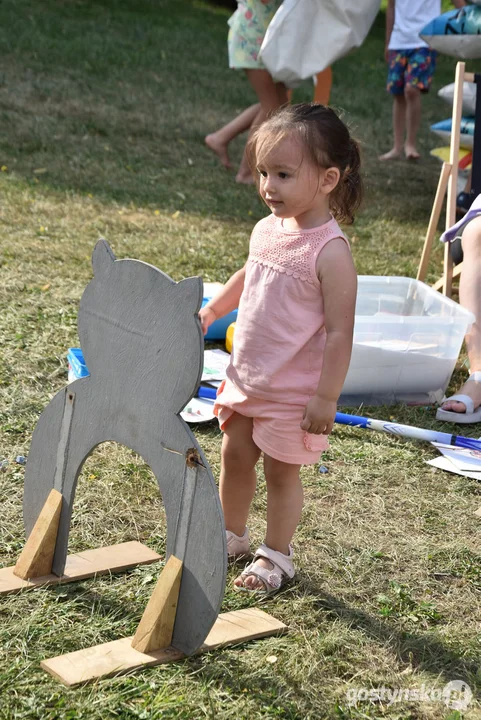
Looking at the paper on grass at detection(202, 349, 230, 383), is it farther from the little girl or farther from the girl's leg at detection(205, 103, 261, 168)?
the girl's leg at detection(205, 103, 261, 168)

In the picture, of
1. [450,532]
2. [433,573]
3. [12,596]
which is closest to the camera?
[12,596]

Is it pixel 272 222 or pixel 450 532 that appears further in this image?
pixel 450 532

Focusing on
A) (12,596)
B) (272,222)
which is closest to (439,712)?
(12,596)

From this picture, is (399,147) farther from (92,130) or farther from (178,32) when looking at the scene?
(178,32)

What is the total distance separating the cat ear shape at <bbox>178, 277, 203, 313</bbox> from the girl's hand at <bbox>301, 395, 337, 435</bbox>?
1.46 ft

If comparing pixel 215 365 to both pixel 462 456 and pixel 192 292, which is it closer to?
pixel 462 456

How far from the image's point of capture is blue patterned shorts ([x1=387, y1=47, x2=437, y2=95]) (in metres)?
7.57

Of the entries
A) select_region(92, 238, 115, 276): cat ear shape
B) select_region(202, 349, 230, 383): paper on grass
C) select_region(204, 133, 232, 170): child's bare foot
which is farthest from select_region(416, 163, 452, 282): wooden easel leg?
select_region(204, 133, 232, 170): child's bare foot

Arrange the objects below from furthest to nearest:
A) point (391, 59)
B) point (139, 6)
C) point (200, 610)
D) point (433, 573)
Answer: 1. point (139, 6)
2. point (391, 59)
3. point (433, 573)
4. point (200, 610)

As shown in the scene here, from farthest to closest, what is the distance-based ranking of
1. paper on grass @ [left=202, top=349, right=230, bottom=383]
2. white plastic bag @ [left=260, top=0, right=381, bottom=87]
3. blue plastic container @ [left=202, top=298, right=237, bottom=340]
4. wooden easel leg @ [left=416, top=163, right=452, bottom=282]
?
white plastic bag @ [left=260, top=0, right=381, bottom=87], wooden easel leg @ [left=416, top=163, right=452, bottom=282], blue plastic container @ [left=202, top=298, right=237, bottom=340], paper on grass @ [left=202, top=349, right=230, bottom=383]

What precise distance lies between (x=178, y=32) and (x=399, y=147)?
6.08 m

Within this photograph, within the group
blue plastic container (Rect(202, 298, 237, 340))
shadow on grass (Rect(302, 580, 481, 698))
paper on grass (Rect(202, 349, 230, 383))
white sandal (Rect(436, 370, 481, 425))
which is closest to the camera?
shadow on grass (Rect(302, 580, 481, 698))

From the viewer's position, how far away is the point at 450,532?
110 inches

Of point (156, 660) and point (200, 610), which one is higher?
point (200, 610)
